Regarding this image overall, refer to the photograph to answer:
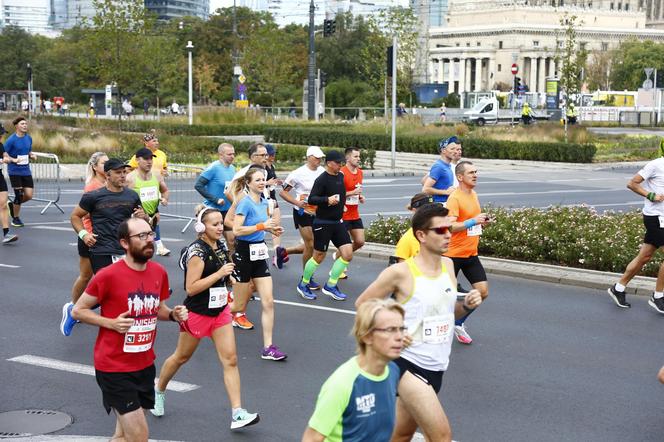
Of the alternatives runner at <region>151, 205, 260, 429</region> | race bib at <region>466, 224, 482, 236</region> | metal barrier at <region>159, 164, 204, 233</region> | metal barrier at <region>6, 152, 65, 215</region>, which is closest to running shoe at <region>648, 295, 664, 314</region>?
race bib at <region>466, 224, 482, 236</region>

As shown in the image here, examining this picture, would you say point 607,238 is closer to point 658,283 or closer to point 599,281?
point 599,281

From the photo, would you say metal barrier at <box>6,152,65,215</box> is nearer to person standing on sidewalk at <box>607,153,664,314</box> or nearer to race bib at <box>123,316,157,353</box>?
person standing on sidewalk at <box>607,153,664,314</box>

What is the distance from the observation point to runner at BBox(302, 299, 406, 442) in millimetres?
4395

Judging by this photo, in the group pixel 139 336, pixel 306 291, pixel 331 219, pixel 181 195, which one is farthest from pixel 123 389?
pixel 181 195

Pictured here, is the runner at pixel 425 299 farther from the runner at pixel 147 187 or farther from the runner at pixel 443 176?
the runner at pixel 147 187

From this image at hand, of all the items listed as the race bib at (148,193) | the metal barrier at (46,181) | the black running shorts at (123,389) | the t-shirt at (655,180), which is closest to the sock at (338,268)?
the race bib at (148,193)

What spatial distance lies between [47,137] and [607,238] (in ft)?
95.5

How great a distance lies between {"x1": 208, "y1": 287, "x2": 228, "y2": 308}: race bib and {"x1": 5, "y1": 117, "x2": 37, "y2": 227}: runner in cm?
1116

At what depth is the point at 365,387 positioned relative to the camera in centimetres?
448

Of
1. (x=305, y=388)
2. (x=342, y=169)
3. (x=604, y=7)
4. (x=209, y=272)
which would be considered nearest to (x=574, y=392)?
(x=305, y=388)

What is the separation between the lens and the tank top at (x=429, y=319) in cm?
573

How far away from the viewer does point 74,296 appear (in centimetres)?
1073

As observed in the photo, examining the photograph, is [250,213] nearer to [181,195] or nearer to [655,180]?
[655,180]

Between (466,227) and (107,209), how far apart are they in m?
3.34
